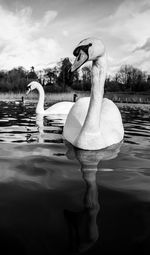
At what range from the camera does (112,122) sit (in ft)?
16.9

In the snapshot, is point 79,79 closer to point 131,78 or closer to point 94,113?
point 131,78

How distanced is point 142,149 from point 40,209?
2848 millimetres

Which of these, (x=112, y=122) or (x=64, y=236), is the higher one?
(x=112, y=122)

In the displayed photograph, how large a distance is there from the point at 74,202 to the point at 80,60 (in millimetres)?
2413

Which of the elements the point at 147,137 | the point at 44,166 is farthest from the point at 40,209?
the point at 147,137

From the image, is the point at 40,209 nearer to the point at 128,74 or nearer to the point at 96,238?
the point at 96,238

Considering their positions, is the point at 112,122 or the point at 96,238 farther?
the point at 112,122

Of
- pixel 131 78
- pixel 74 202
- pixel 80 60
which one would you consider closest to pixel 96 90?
pixel 80 60

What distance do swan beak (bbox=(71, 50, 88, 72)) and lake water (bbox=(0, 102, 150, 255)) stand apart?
124 centimetres

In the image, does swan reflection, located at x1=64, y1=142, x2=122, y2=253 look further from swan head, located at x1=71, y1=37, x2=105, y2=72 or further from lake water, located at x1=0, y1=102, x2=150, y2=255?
swan head, located at x1=71, y1=37, x2=105, y2=72

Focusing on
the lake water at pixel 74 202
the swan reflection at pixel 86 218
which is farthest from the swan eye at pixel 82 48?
the swan reflection at pixel 86 218

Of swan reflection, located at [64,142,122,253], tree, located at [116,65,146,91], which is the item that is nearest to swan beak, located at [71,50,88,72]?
swan reflection, located at [64,142,122,253]

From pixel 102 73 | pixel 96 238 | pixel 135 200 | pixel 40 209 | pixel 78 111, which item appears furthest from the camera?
pixel 78 111

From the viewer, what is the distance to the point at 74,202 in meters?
2.33
